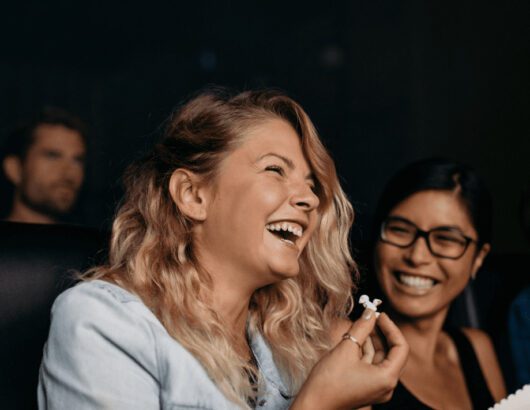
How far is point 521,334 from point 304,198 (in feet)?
2.95

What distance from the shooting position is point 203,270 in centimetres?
144

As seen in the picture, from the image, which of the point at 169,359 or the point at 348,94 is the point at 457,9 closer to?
the point at 348,94

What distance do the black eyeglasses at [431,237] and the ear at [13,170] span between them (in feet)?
4.21

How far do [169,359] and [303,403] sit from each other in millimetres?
224

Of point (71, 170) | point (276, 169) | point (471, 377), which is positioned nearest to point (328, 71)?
point (71, 170)

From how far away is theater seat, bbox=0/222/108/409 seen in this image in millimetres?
1312

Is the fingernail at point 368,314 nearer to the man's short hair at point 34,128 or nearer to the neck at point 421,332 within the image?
the neck at point 421,332

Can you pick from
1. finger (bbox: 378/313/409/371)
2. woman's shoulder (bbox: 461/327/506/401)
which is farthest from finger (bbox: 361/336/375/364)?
woman's shoulder (bbox: 461/327/506/401)

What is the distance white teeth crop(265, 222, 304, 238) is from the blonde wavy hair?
0.44 ft

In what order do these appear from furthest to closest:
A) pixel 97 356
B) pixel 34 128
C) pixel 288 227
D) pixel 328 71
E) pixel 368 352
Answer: pixel 328 71, pixel 34 128, pixel 288 227, pixel 368 352, pixel 97 356

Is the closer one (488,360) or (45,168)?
(488,360)

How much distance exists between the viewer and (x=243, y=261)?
54.9 inches

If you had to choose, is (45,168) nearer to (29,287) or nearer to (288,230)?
(29,287)

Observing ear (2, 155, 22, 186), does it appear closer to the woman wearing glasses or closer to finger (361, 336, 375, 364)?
the woman wearing glasses
